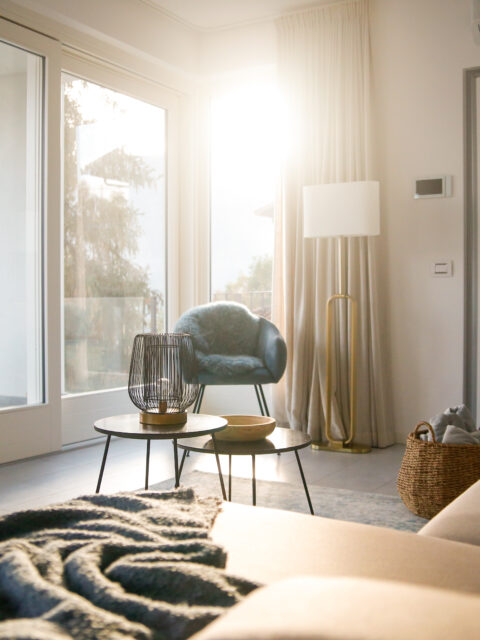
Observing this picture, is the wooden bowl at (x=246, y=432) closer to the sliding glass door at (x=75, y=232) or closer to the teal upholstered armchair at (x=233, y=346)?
the teal upholstered armchair at (x=233, y=346)

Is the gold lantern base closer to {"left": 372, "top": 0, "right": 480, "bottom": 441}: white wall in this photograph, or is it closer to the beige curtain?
the beige curtain

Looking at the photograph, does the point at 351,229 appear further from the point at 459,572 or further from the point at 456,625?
the point at 456,625

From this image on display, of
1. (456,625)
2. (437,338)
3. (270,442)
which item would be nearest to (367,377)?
(437,338)

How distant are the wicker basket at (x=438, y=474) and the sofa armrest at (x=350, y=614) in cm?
235

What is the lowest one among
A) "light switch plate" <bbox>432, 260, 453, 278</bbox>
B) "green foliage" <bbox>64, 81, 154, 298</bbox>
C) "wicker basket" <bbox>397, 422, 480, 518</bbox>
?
"wicker basket" <bbox>397, 422, 480, 518</bbox>

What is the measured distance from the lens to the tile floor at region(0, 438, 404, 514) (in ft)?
10.9

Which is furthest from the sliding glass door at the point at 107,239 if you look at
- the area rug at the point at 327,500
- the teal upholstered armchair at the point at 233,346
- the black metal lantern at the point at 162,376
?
the black metal lantern at the point at 162,376

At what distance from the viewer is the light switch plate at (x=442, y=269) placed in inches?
170

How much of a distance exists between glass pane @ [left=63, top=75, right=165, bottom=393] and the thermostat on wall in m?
1.96

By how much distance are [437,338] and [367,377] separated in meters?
0.50

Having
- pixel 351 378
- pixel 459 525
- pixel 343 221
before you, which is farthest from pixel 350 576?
pixel 351 378

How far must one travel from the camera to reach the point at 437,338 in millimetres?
4395

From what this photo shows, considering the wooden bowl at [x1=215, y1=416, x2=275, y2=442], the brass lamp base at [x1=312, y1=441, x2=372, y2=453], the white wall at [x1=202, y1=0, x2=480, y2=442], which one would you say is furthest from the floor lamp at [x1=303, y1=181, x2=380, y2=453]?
the wooden bowl at [x1=215, y1=416, x2=275, y2=442]

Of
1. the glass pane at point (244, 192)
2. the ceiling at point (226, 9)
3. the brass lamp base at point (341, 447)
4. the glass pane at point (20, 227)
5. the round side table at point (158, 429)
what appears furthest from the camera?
the glass pane at point (244, 192)
